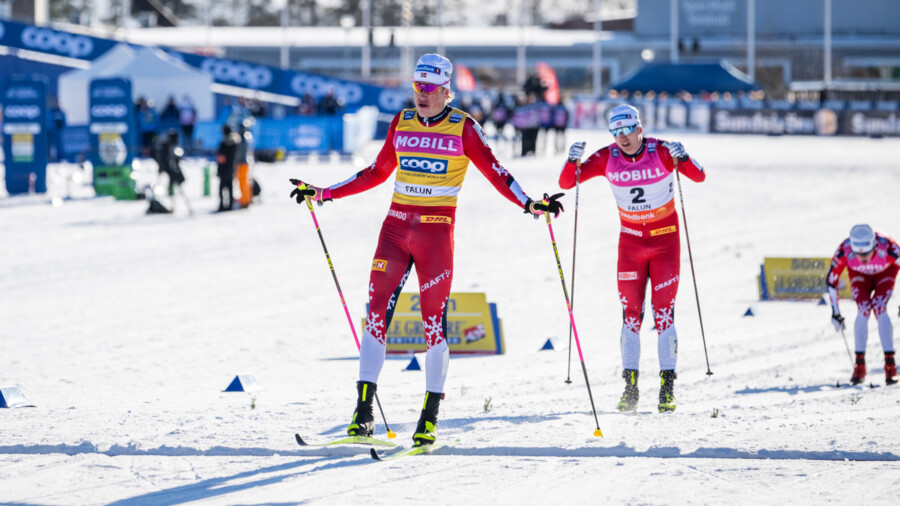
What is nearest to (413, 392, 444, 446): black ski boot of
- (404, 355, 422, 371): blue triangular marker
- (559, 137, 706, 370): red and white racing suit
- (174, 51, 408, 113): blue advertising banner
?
(559, 137, 706, 370): red and white racing suit

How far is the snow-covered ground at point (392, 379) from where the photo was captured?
17.1ft

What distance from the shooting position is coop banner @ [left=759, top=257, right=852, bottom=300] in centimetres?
1175

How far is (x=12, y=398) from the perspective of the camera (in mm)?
6957

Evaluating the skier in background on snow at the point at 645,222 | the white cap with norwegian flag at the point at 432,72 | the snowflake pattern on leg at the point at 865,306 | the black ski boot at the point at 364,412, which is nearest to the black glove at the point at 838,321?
the snowflake pattern on leg at the point at 865,306

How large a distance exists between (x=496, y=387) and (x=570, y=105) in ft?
131

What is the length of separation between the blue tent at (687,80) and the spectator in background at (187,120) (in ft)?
73.8

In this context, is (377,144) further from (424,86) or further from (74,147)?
(424,86)

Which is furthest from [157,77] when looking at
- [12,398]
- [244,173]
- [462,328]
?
[12,398]

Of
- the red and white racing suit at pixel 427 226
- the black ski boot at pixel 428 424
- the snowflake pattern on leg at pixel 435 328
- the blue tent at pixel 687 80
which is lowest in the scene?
the black ski boot at pixel 428 424

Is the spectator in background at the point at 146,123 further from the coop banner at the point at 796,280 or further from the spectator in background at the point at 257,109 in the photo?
the coop banner at the point at 796,280

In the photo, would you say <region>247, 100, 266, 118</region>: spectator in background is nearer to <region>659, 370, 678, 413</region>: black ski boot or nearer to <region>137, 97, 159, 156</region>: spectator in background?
<region>137, 97, 159, 156</region>: spectator in background

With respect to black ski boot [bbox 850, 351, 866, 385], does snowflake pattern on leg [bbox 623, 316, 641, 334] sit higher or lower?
higher

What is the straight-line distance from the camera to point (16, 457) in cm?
557

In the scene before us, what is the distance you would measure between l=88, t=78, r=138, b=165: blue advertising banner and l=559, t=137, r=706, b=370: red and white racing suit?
17566mm
